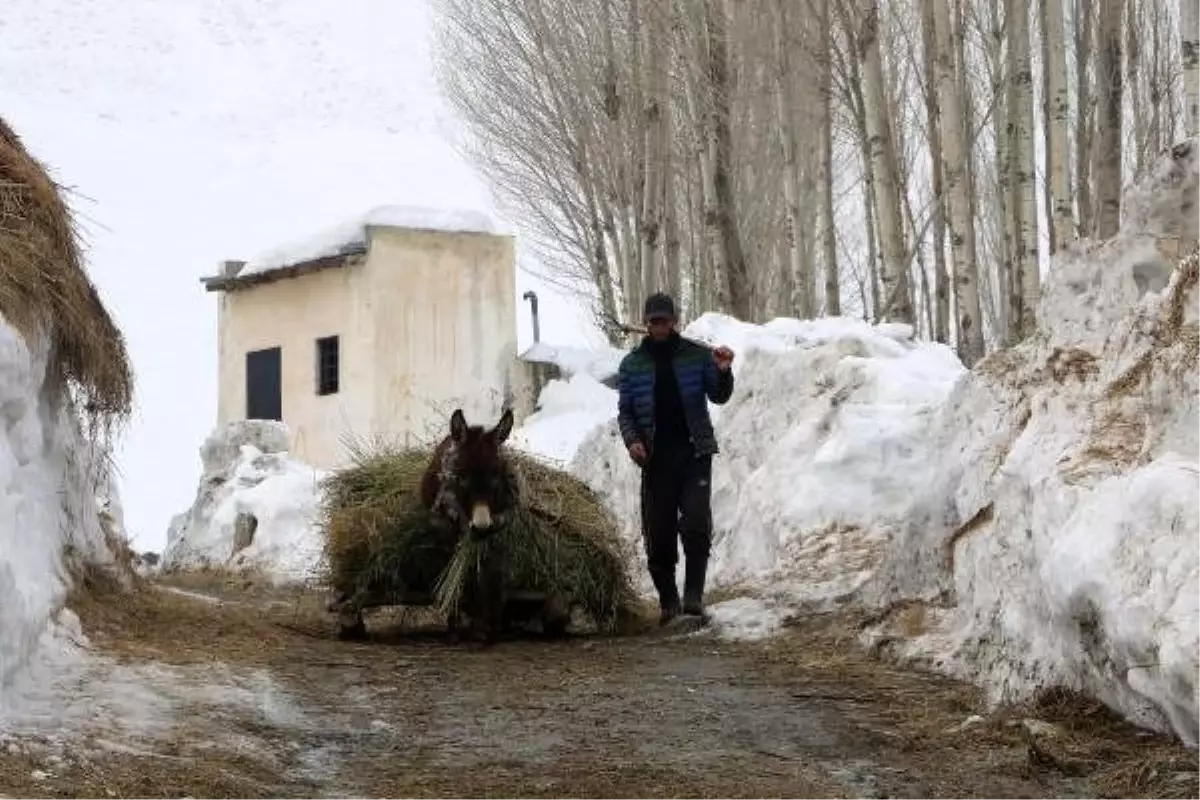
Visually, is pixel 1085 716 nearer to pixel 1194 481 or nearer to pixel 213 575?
pixel 1194 481

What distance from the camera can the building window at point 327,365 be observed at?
1214 inches

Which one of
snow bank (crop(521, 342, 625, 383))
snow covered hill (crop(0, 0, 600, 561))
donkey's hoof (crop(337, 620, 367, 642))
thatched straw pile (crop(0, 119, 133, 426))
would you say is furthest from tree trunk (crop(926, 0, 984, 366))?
snow covered hill (crop(0, 0, 600, 561))

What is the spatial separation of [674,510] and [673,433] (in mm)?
480

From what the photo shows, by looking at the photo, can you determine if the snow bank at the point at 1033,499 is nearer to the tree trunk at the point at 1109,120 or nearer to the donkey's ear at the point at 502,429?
the donkey's ear at the point at 502,429

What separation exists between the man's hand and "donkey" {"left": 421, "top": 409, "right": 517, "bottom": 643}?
132 centimetres

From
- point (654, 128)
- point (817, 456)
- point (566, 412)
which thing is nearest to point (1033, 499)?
point (817, 456)

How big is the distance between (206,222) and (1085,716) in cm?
8150

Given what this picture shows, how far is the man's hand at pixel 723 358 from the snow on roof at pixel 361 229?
68.7 feet

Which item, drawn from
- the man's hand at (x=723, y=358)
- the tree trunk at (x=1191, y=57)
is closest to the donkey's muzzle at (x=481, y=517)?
the man's hand at (x=723, y=358)

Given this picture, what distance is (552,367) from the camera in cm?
3162

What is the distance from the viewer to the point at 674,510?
9.73 m

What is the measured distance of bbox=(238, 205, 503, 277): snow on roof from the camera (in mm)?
30016

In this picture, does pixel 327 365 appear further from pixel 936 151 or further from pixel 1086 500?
pixel 1086 500

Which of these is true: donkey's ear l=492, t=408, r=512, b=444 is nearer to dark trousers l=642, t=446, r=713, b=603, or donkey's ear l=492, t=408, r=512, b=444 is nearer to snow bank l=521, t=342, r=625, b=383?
dark trousers l=642, t=446, r=713, b=603
